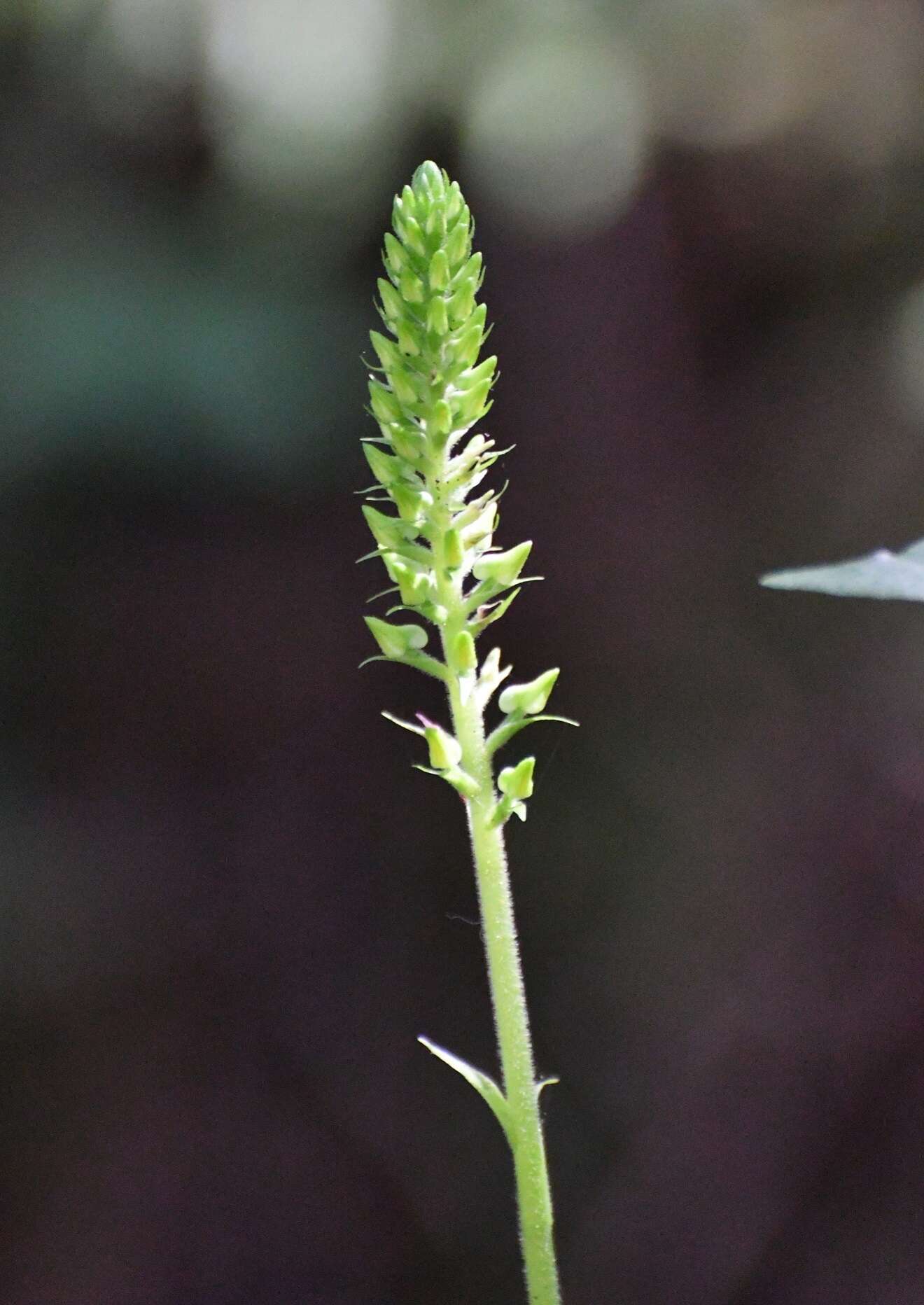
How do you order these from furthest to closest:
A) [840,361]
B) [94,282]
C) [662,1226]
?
[840,361] → [662,1226] → [94,282]

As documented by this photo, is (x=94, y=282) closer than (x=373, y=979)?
Yes

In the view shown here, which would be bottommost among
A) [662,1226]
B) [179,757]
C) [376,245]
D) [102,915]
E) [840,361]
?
[662,1226]

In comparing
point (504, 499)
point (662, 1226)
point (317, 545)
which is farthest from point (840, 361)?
point (662, 1226)

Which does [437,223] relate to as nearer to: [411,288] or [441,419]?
[411,288]

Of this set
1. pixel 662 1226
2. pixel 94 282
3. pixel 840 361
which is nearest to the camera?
pixel 94 282

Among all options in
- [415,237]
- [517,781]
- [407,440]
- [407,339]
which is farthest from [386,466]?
[517,781]

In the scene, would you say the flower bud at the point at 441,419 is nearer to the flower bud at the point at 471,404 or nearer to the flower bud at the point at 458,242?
the flower bud at the point at 471,404

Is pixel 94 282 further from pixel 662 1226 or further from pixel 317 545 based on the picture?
pixel 662 1226
